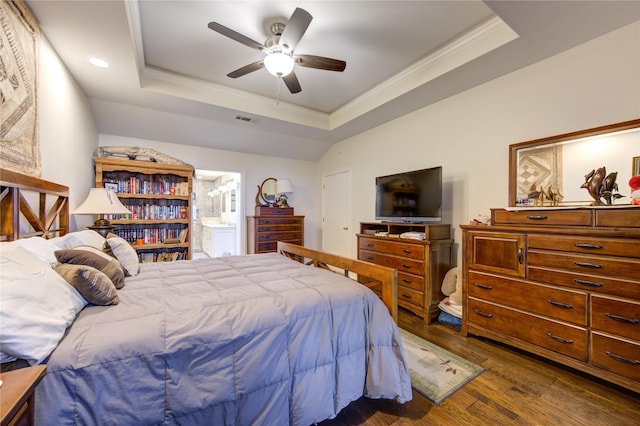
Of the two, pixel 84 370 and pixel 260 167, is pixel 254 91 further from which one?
pixel 84 370

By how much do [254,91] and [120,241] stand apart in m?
Result: 2.36

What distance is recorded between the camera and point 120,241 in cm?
201

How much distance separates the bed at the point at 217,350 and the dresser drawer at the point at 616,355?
1334 millimetres

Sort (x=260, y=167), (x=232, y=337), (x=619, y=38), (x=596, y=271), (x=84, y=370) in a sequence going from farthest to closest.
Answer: (x=260, y=167) → (x=619, y=38) → (x=596, y=271) → (x=232, y=337) → (x=84, y=370)

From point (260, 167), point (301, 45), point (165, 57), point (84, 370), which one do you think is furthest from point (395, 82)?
point (84, 370)

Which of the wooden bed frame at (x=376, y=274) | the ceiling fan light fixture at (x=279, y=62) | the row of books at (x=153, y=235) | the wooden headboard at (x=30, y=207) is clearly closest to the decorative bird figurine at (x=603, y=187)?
the wooden bed frame at (x=376, y=274)

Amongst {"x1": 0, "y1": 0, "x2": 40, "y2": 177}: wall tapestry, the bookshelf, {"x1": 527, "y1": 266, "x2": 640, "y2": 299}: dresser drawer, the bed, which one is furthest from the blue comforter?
the bookshelf

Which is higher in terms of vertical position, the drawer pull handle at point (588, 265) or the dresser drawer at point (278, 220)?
the dresser drawer at point (278, 220)

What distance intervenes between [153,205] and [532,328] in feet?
15.3

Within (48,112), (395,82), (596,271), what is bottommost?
(596,271)

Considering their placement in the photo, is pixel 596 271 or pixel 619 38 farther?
A: pixel 619 38

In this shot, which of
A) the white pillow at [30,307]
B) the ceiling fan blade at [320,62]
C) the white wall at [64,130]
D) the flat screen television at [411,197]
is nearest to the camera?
the white pillow at [30,307]

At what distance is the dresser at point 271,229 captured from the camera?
4.47 m

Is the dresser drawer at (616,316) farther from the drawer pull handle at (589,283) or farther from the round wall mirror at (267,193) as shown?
the round wall mirror at (267,193)
